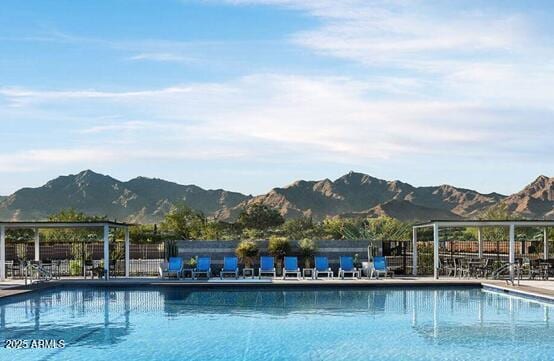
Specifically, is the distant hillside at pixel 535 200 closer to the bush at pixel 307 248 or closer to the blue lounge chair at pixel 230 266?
the bush at pixel 307 248

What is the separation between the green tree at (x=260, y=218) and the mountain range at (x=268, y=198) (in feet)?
98.7

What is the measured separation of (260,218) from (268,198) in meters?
37.3

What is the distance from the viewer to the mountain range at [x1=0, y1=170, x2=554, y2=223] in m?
96.1

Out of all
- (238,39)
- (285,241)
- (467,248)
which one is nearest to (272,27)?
(238,39)

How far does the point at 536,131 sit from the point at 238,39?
16.4 metres

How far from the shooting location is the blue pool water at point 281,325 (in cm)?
1104

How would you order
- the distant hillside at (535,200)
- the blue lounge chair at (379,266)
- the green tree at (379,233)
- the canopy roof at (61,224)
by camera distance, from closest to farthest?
the canopy roof at (61,224) < the blue lounge chair at (379,266) < the green tree at (379,233) < the distant hillside at (535,200)

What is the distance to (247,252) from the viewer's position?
2314 centimetres

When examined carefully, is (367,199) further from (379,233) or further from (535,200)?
(379,233)

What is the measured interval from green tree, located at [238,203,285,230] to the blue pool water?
1672 inches

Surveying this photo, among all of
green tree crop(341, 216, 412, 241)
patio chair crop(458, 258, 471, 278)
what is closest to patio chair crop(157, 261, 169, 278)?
patio chair crop(458, 258, 471, 278)

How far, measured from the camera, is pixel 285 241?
23516 millimetres

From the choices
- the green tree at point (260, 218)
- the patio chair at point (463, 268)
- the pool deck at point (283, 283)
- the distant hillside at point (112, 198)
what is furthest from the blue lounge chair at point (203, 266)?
the distant hillside at point (112, 198)

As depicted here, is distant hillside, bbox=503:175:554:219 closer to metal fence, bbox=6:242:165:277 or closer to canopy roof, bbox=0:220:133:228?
metal fence, bbox=6:242:165:277
